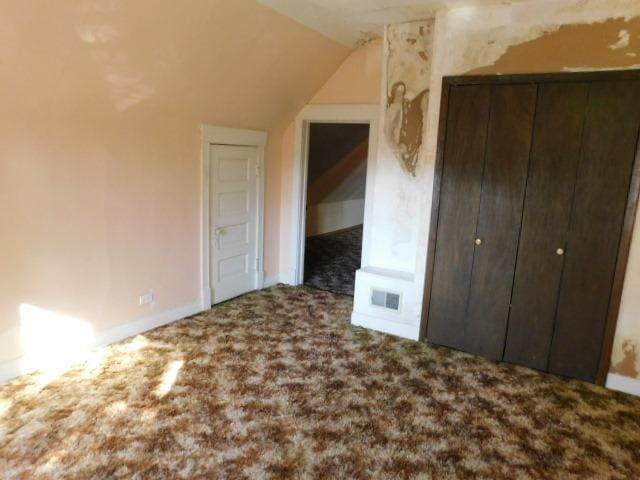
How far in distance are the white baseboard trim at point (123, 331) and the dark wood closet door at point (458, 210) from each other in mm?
2154

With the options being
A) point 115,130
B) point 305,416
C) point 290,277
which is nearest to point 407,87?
point 115,130

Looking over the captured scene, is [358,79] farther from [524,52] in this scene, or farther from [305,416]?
[305,416]

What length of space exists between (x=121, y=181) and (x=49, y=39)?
1.12 meters

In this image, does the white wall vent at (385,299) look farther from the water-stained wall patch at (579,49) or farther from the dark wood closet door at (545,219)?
the water-stained wall patch at (579,49)

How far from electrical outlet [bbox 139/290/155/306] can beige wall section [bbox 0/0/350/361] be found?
5 centimetres

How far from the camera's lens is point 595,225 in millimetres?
3113

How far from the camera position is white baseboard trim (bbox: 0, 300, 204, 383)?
2.95 metres

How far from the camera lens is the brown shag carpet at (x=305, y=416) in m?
2.29

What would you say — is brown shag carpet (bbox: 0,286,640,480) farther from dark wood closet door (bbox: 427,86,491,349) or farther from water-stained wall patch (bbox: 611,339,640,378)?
dark wood closet door (bbox: 427,86,491,349)

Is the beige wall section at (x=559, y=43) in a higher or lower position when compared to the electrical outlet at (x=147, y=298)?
higher

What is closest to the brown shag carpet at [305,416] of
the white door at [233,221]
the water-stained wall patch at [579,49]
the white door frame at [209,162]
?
the white door frame at [209,162]

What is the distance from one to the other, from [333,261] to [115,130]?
148 inches

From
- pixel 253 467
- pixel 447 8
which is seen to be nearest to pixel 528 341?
pixel 253 467

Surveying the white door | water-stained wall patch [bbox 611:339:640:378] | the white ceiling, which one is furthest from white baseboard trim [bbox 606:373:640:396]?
the white door
